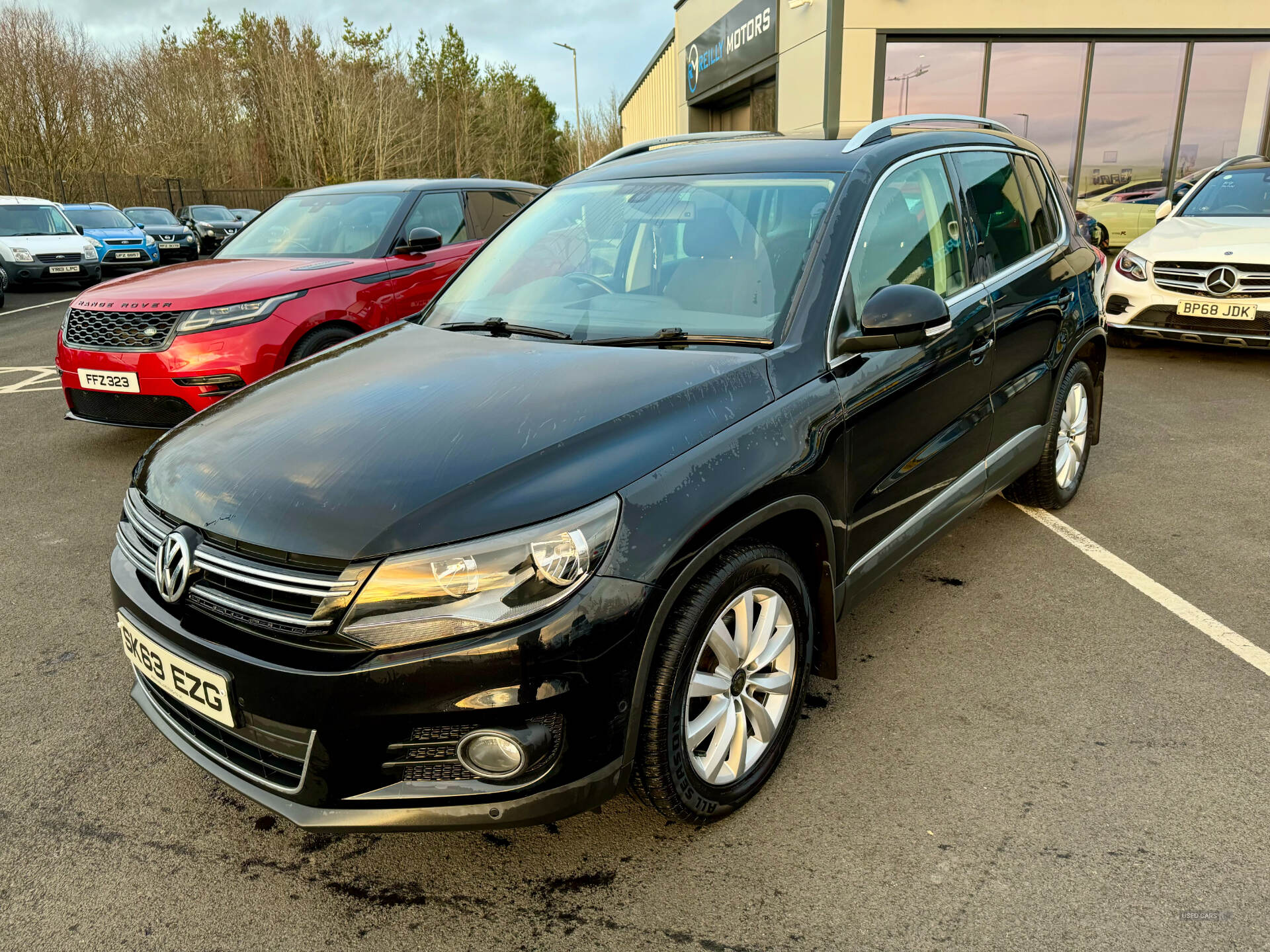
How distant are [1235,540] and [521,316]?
3388 mm

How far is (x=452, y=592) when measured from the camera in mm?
1845

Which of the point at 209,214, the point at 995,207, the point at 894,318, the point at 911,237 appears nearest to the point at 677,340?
the point at 894,318

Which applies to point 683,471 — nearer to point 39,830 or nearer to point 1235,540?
point 39,830

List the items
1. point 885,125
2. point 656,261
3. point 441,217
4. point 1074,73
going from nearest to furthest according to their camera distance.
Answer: point 656,261 < point 885,125 < point 441,217 < point 1074,73

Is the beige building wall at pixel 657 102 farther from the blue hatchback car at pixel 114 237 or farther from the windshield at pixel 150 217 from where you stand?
the windshield at pixel 150 217

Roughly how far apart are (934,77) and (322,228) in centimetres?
1062

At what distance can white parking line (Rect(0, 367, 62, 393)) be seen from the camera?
7.97 meters

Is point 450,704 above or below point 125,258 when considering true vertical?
above

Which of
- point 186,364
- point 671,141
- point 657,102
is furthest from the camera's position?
point 657,102

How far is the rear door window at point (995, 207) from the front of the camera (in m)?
3.49

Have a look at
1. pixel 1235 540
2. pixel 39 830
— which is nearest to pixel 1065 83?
pixel 1235 540

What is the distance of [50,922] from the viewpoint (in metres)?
2.09

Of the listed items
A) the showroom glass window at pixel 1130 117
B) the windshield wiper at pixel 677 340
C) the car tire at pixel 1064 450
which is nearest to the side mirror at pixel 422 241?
the windshield wiper at pixel 677 340

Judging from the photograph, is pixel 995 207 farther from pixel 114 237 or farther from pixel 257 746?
pixel 114 237
